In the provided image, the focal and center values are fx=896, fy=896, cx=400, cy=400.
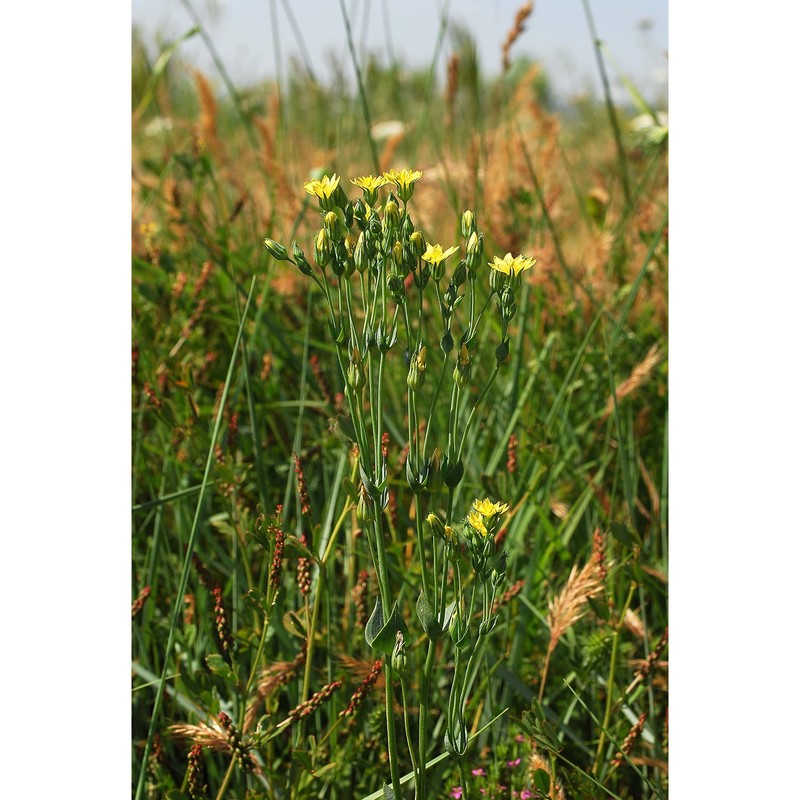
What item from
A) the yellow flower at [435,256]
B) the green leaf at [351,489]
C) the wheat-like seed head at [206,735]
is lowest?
the wheat-like seed head at [206,735]

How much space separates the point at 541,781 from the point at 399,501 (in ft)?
1.24

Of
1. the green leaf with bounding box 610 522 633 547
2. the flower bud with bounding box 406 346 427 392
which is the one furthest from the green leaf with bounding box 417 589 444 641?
the green leaf with bounding box 610 522 633 547

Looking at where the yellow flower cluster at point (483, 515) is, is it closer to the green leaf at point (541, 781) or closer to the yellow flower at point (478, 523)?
the yellow flower at point (478, 523)

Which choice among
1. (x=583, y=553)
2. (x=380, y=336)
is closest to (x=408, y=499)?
(x=583, y=553)

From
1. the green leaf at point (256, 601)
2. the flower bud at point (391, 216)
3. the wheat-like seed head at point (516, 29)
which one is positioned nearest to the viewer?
the flower bud at point (391, 216)

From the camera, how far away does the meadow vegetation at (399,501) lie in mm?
452

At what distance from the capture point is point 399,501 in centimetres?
85

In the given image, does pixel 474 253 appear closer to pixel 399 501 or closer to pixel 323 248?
pixel 323 248

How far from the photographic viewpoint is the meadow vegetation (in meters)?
0.45

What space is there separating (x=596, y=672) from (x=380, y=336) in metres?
0.42

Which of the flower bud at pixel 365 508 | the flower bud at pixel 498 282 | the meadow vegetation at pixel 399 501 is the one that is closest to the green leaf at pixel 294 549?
the meadow vegetation at pixel 399 501

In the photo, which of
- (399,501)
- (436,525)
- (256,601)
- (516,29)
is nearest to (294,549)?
(256,601)
